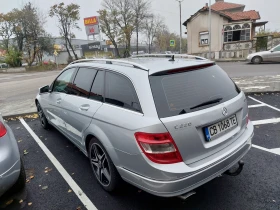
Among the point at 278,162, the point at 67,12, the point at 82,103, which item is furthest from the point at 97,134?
the point at 67,12

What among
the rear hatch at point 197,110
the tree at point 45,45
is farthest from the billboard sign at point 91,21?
the rear hatch at point 197,110

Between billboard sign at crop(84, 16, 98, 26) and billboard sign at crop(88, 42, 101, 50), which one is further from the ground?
billboard sign at crop(84, 16, 98, 26)

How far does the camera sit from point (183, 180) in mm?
2146

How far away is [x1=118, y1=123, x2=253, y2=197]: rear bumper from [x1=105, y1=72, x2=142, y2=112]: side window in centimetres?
72

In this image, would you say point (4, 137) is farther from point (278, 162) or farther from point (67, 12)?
point (67, 12)

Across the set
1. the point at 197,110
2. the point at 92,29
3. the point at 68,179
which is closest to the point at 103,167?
the point at 68,179

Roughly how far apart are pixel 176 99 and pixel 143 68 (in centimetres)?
51

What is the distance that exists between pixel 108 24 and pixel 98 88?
136 feet

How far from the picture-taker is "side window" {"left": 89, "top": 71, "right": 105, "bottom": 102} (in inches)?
115

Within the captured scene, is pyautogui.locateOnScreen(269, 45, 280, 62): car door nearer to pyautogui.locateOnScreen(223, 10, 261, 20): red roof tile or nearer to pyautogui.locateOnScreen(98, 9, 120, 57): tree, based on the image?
pyautogui.locateOnScreen(223, 10, 261, 20): red roof tile

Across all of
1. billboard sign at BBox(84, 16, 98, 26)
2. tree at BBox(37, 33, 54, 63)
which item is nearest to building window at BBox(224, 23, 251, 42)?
billboard sign at BBox(84, 16, 98, 26)

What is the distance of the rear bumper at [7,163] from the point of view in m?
2.48

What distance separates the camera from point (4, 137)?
2.62 m

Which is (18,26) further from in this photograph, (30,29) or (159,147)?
(159,147)
